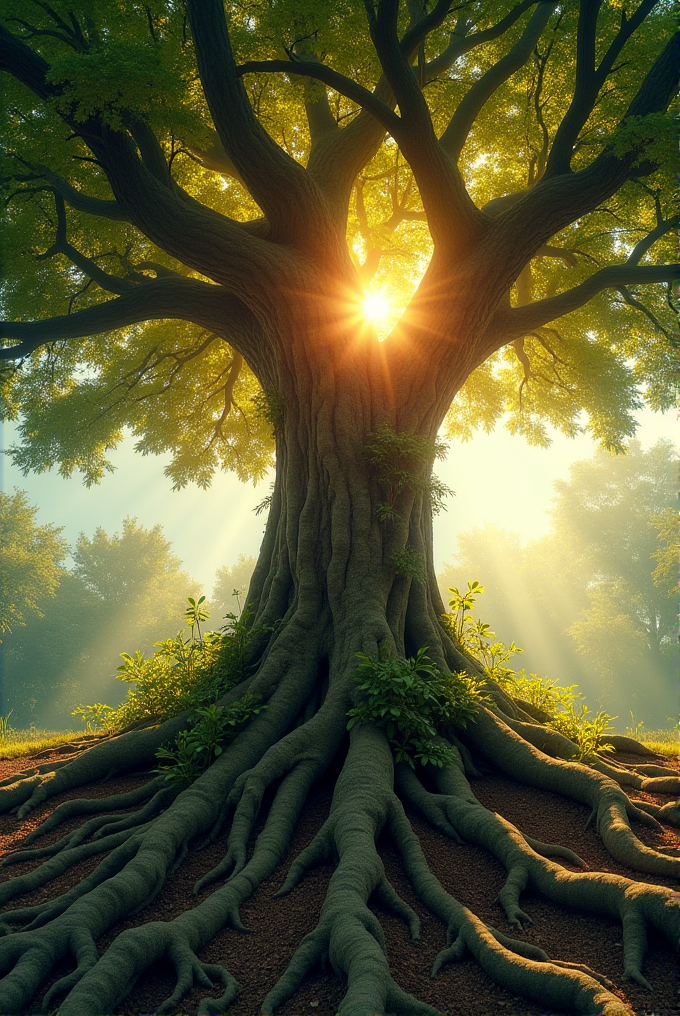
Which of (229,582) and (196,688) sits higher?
(229,582)

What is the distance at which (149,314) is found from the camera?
7934mm

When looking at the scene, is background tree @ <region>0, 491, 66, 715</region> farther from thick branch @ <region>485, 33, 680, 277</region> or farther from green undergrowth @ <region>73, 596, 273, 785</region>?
thick branch @ <region>485, 33, 680, 277</region>

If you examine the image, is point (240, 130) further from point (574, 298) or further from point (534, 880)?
point (534, 880)

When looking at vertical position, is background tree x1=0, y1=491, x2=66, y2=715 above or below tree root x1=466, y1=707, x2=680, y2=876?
above

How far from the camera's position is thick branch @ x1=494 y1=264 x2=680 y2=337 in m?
8.30

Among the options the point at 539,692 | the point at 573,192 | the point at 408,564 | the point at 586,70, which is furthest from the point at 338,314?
the point at 539,692

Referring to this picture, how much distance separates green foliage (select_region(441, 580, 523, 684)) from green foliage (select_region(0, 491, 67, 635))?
34.1 metres

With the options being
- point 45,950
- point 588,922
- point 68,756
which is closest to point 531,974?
point 588,922

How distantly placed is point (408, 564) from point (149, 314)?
4.96m

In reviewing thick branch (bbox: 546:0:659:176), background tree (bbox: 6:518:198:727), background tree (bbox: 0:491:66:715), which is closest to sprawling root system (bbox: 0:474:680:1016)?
thick branch (bbox: 546:0:659:176)

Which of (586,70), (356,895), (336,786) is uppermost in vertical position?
(586,70)

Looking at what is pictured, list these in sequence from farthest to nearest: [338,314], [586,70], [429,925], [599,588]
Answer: [599,588], [338,314], [586,70], [429,925]

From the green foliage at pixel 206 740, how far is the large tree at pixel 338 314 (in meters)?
0.17

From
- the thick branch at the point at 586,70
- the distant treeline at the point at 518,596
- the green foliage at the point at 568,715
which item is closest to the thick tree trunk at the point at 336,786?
the green foliage at the point at 568,715
